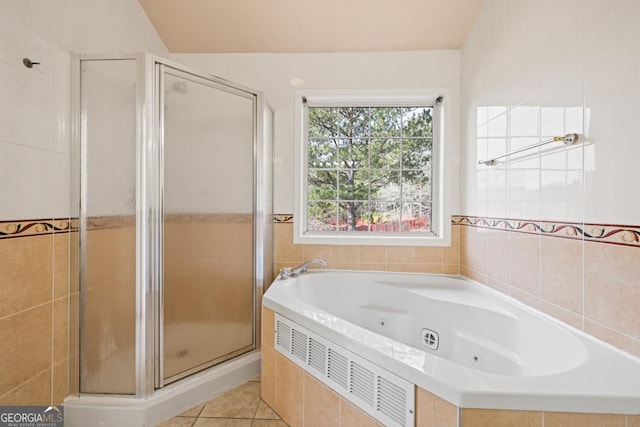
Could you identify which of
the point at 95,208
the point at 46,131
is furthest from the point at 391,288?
the point at 46,131

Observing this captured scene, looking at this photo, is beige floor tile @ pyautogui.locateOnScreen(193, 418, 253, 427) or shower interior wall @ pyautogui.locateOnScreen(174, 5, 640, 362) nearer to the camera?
shower interior wall @ pyautogui.locateOnScreen(174, 5, 640, 362)

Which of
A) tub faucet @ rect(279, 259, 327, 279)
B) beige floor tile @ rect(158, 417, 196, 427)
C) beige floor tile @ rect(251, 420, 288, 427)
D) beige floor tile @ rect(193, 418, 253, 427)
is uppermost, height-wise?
tub faucet @ rect(279, 259, 327, 279)

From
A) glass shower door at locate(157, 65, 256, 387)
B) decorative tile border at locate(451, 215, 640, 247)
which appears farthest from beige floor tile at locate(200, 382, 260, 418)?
decorative tile border at locate(451, 215, 640, 247)

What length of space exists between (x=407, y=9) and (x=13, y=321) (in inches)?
104

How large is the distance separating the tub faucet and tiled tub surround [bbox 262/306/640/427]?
400mm

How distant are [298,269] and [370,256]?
22.3 inches

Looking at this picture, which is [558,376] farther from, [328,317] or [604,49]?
[604,49]

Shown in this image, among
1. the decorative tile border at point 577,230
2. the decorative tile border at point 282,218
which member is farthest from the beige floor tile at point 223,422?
the decorative tile border at point 577,230

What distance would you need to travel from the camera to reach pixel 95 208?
4.74ft

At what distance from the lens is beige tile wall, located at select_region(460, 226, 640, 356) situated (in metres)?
0.97

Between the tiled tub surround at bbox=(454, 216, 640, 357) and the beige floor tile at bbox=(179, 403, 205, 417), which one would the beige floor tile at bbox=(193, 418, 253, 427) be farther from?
the tiled tub surround at bbox=(454, 216, 640, 357)

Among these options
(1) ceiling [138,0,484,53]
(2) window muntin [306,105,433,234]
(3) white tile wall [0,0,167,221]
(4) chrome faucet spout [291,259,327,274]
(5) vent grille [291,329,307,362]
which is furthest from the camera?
(2) window muntin [306,105,433,234]

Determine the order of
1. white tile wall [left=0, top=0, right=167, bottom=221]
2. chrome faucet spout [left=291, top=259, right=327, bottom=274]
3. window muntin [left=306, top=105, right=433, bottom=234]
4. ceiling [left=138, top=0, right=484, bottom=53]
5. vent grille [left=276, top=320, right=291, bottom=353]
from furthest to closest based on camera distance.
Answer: window muntin [left=306, top=105, right=433, bottom=234] → chrome faucet spout [left=291, top=259, right=327, bottom=274] → ceiling [left=138, top=0, right=484, bottom=53] → vent grille [left=276, top=320, right=291, bottom=353] → white tile wall [left=0, top=0, right=167, bottom=221]

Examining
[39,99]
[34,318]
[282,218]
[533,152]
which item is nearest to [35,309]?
[34,318]
